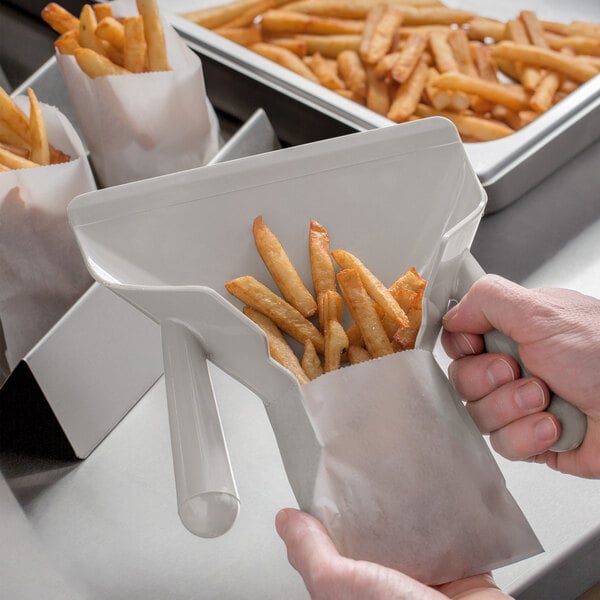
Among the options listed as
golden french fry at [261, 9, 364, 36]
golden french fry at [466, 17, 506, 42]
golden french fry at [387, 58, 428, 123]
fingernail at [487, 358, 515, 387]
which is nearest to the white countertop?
fingernail at [487, 358, 515, 387]

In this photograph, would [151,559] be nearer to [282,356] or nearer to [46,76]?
[282,356]

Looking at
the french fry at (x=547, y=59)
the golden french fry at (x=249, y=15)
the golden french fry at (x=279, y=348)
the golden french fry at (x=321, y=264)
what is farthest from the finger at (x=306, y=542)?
the golden french fry at (x=249, y=15)

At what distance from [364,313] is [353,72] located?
Result: 0.89 metres

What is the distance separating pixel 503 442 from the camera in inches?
38.6

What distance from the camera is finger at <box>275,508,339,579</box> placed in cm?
79

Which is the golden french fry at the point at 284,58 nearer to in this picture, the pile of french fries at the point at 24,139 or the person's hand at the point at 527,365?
the pile of french fries at the point at 24,139

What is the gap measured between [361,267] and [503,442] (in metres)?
0.27

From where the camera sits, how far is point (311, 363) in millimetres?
928

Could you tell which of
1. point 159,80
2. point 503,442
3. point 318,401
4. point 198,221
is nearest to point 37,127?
point 159,80

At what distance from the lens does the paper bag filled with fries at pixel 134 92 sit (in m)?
1.31

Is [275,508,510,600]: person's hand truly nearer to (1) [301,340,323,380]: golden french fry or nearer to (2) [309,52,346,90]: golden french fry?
(1) [301,340,323,380]: golden french fry

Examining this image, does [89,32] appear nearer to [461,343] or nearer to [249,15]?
[249,15]

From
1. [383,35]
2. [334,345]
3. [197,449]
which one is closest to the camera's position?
[197,449]

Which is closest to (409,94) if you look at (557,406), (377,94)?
(377,94)
